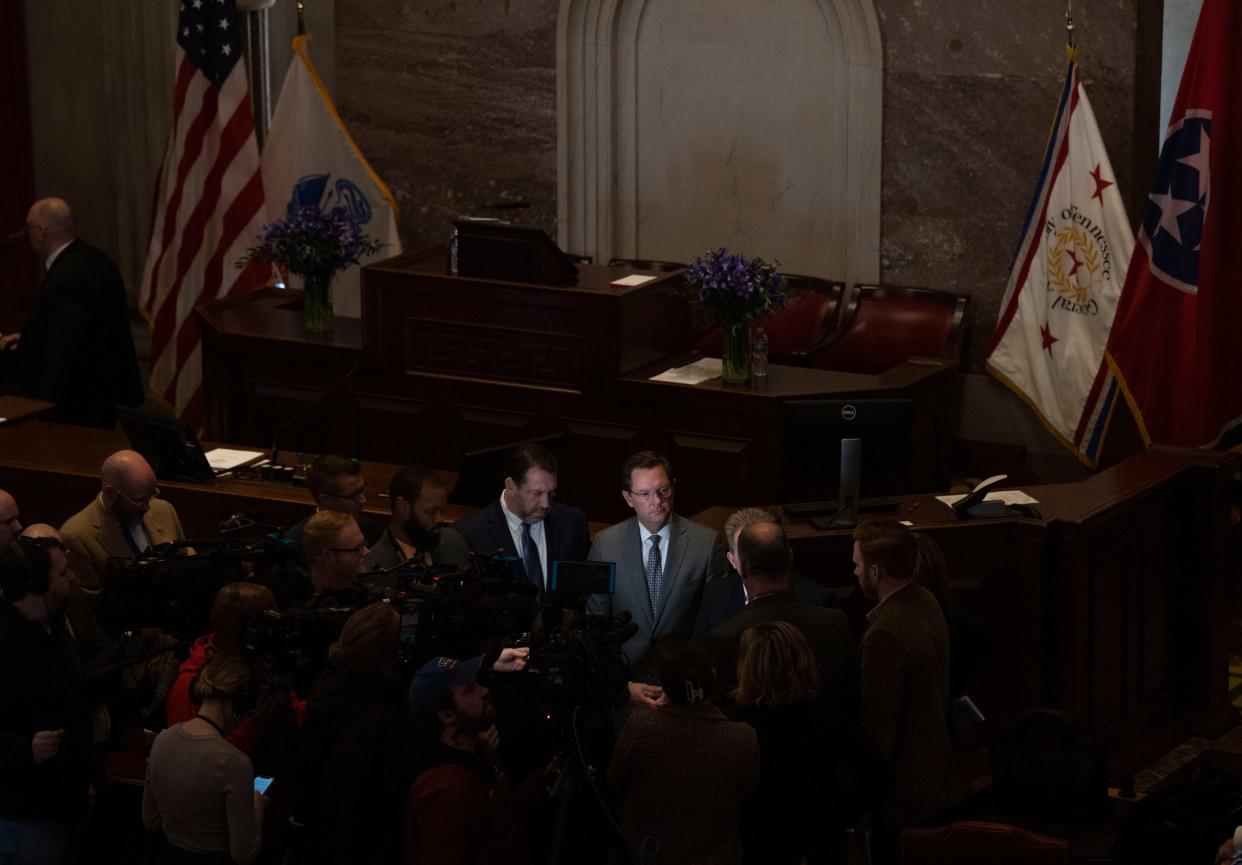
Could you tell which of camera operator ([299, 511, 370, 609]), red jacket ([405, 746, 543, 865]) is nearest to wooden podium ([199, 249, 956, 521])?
camera operator ([299, 511, 370, 609])

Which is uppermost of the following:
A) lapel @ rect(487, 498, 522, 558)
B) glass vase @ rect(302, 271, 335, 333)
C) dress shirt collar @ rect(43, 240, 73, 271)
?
dress shirt collar @ rect(43, 240, 73, 271)

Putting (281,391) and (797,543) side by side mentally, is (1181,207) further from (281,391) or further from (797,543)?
(281,391)

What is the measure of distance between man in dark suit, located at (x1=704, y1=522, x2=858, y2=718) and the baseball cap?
0.77m

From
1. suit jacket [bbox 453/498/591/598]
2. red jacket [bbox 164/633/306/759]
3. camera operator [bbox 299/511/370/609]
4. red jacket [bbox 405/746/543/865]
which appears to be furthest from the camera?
suit jacket [bbox 453/498/591/598]

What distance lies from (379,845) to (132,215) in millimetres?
8443

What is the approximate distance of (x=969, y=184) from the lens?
9875 millimetres

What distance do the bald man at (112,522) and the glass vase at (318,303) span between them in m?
2.95

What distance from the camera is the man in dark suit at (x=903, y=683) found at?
203 inches

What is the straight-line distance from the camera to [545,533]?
20.5 ft

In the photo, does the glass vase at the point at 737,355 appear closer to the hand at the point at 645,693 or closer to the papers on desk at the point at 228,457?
the papers on desk at the point at 228,457

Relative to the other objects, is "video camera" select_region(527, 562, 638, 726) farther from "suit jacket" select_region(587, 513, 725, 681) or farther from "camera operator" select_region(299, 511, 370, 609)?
"suit jacket" select_region(587, 513, 725, 681)

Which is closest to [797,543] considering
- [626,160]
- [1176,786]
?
[1176,786]

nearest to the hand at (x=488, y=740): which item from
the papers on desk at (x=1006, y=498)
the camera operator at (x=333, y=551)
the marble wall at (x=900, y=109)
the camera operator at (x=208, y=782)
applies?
the camera operator at (x=208, y=782)

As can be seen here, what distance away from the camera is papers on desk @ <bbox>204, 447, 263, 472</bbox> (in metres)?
7.48
